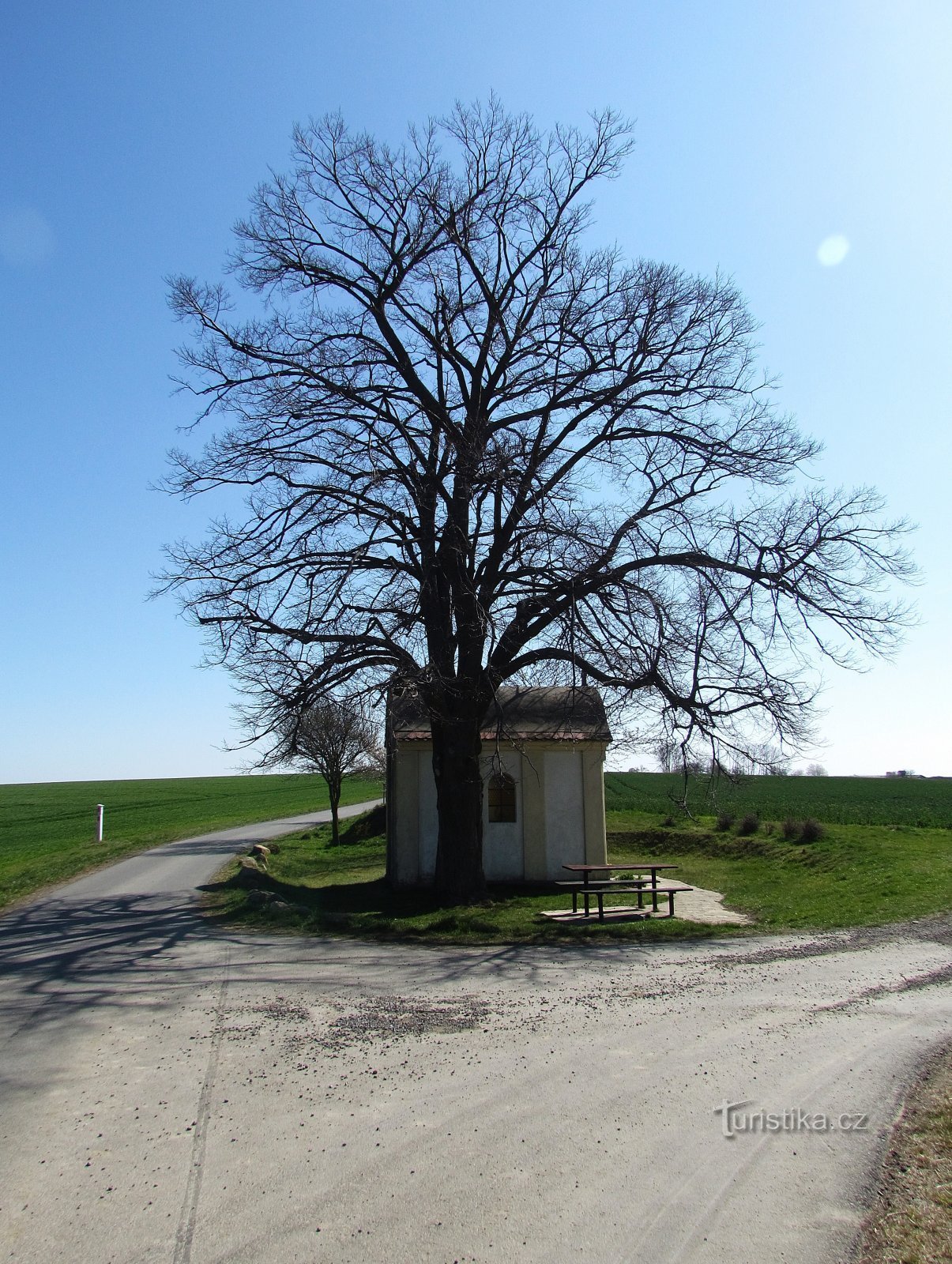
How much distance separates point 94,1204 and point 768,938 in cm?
994

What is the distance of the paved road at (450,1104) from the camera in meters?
4.11

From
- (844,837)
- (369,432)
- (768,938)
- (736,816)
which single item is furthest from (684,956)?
(736,816)

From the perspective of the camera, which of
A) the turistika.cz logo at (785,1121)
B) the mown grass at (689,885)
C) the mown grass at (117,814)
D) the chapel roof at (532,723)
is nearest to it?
the turistika.cz logo at (785,1121)

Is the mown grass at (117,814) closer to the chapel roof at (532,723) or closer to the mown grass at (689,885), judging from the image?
the mown grass at (689,885)

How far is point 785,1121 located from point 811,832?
20620mm

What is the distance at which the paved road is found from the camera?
411 cm

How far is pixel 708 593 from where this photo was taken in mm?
14781

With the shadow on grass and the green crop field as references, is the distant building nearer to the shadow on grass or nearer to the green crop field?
the green crop field

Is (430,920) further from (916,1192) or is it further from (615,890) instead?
(916,1192)

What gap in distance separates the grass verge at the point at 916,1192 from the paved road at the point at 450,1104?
0.13 meters

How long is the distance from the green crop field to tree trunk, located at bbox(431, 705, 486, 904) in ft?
8.98

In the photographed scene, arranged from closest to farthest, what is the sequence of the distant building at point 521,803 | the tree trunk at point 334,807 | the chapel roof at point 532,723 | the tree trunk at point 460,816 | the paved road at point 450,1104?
the paved road at point 450,1104
the tree trunk at point 460,816
the chapel roof at point 532,723
the distant building at point 521,803
the tree trunk at point 334,807

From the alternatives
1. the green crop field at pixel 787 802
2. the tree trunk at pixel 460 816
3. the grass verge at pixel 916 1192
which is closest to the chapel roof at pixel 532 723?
the green crop field at pixel 787 802

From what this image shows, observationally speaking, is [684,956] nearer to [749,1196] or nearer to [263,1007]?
[263,1007]
